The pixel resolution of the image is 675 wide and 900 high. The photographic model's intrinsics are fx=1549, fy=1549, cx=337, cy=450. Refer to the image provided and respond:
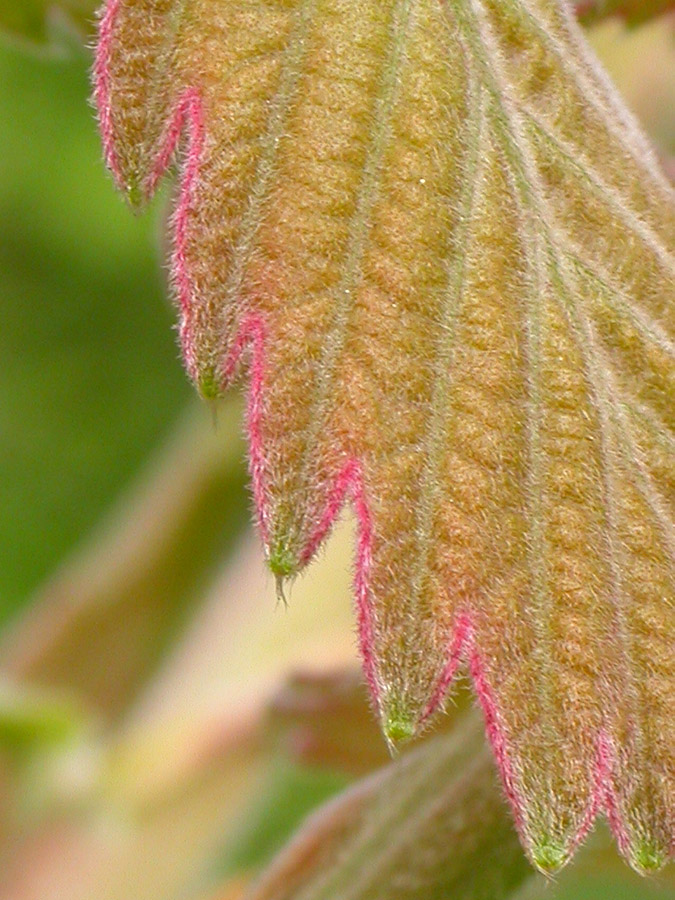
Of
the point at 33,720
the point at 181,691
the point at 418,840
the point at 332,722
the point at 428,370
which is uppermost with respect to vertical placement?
the point at 428,370

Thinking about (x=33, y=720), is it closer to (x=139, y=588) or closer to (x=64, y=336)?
(x=139, y=588)

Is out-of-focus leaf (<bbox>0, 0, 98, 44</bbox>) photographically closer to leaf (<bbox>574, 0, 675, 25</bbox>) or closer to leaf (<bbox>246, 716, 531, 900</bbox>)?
leaf (<bbox>574, 0, 675, 25</bbox>)

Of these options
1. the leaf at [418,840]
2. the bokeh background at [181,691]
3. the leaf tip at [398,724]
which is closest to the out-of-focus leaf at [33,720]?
the bokeh background at [181,691]

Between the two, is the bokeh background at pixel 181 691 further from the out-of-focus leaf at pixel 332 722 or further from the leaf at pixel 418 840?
the leaf at pixel 418 840

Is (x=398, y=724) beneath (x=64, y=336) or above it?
above

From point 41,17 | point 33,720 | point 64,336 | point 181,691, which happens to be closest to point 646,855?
point 41,17

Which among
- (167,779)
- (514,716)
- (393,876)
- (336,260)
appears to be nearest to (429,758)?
(393,876)
